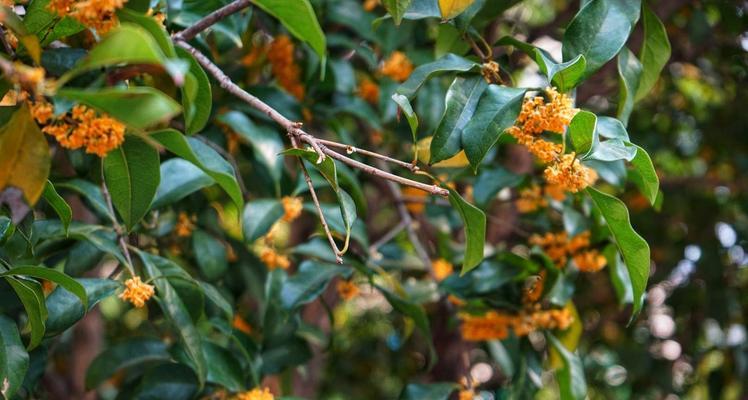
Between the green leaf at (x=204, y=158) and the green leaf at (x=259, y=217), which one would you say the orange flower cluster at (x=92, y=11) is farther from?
the green leaf at (x=259, y=217)

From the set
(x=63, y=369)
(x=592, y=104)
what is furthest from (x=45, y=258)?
(x=592, y=104)

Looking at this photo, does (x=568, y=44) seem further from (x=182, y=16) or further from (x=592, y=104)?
(x=592, y=104)

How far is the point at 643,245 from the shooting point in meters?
0.85

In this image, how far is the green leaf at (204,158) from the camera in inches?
29.3

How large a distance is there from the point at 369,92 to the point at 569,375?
66cm

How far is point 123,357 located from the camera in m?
1.16

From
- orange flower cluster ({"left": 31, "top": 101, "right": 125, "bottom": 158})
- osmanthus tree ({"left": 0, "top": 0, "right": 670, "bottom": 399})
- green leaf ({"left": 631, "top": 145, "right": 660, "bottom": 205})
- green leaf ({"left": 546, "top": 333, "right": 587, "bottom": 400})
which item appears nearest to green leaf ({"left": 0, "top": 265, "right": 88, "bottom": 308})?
osmanthus tree ({"left": 0, "top": 0, "right": 670, "bottom": 399})

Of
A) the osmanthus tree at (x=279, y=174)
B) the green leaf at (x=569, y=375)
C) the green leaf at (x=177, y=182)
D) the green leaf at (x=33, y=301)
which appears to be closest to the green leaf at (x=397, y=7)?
the osmanthus tree at (x=279, y=174)

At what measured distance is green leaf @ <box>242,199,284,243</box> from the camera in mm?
1069

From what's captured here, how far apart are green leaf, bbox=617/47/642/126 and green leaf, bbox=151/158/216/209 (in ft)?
1.70

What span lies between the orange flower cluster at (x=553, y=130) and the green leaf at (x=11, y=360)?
1.87 ft

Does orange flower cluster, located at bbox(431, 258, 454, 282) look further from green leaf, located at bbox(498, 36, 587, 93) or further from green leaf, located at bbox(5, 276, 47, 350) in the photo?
green leaf, located at bbox(5, 276, 47, 350)

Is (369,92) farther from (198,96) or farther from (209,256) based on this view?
(198,96)

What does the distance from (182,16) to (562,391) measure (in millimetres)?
736
